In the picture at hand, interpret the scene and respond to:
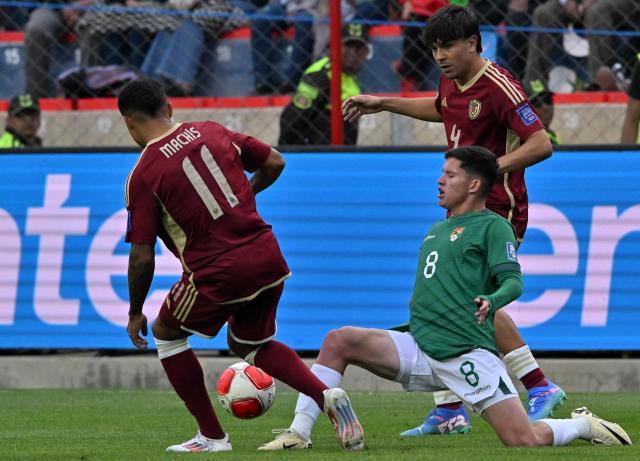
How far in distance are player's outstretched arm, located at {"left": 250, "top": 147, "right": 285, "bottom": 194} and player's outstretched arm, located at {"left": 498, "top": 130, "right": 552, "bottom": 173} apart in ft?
3.51

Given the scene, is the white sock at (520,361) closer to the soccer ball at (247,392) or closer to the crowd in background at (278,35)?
the soccer ball at (247,392)

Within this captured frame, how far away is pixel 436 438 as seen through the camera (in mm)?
6836

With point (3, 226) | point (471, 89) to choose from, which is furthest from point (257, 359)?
point (3, 226)

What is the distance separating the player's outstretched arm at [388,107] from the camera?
731 cm

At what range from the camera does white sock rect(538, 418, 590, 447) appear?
20.0 feet

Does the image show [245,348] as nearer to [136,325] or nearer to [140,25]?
[136,325]

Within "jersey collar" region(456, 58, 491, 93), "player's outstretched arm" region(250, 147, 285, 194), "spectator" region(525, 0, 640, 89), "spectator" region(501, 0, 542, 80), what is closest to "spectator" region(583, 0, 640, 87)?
"spectator" region(525, 0, 640, 89)

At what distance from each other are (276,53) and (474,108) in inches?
226

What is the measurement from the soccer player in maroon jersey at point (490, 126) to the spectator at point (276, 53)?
5.05m

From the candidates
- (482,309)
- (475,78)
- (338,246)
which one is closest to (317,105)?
(338,246)

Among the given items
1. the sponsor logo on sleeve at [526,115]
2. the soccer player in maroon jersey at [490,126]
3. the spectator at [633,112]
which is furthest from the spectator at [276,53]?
the sponsor logo on sleeve at [526,115]

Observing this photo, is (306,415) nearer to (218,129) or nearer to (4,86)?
(218,129)

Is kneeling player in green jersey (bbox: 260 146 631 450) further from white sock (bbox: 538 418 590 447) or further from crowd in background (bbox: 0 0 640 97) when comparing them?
crowd in background (bbox: 0 0 640 97)

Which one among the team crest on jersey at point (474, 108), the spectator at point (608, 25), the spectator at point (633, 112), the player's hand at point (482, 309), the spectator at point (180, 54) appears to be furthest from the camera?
the spectator at point (180, 54)
